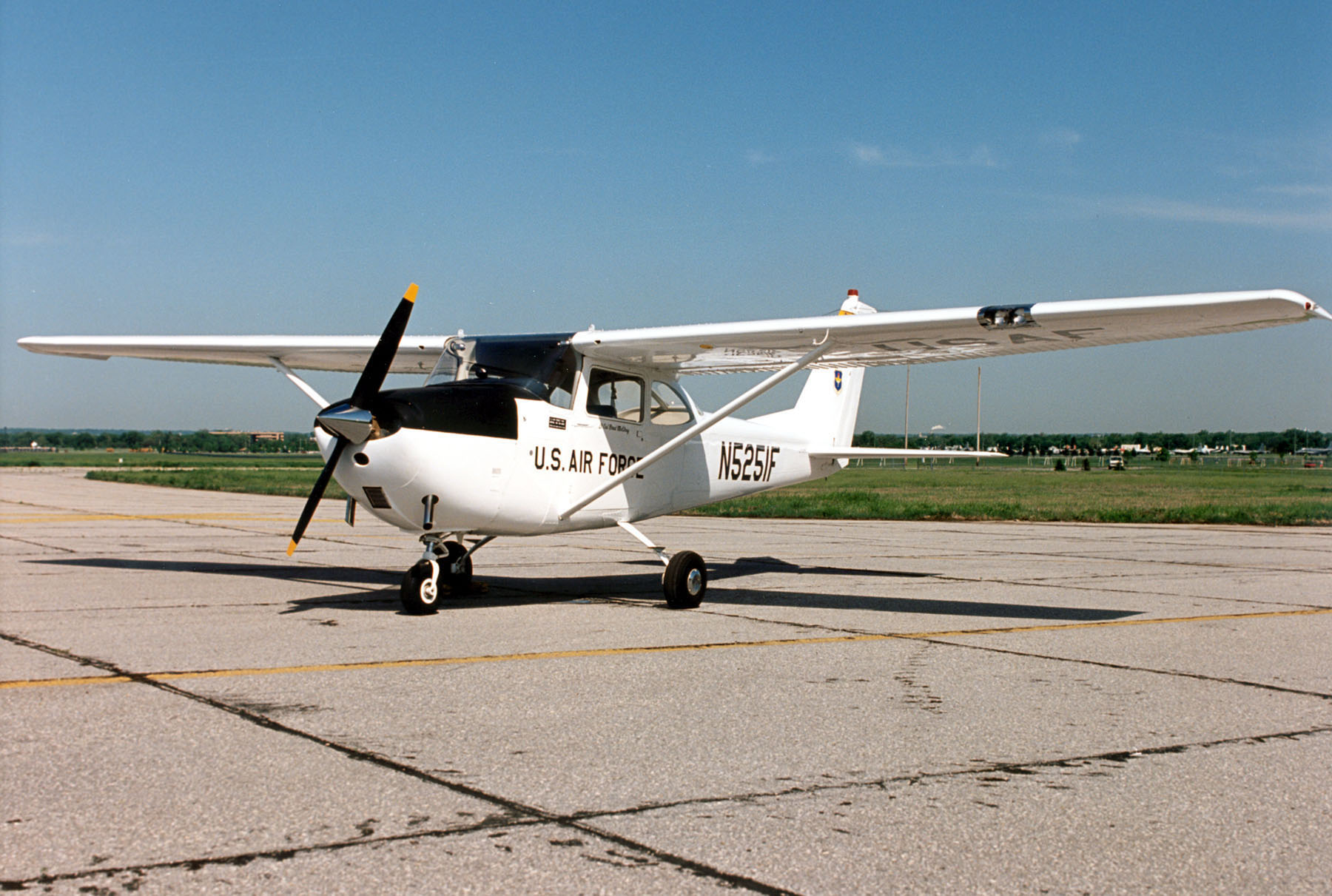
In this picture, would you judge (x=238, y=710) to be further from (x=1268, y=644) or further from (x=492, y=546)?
(x=492, y=546)

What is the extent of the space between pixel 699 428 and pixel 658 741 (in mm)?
5568

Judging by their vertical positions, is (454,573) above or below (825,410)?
below

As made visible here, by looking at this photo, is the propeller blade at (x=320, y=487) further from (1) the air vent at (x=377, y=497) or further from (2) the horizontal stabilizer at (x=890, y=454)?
(2) the horizontal stabilizer at (x=890, y=454)

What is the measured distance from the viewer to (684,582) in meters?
9.96

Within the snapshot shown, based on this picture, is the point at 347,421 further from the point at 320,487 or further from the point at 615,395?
the point at 615,395

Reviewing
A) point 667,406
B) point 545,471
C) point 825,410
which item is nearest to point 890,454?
point 825,410

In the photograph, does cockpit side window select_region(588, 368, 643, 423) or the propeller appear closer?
the propeller

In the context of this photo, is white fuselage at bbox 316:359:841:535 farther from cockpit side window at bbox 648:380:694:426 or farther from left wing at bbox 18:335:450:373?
left wing at bbox 18:335:450:373

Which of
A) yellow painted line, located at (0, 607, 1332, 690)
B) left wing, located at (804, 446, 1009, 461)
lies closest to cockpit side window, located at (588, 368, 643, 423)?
left wing, located at (804, 446, 1009, 461)

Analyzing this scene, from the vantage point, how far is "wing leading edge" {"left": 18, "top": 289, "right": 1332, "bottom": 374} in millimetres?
8508

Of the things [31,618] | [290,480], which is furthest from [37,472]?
[31,618]

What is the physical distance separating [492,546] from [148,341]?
556 cm

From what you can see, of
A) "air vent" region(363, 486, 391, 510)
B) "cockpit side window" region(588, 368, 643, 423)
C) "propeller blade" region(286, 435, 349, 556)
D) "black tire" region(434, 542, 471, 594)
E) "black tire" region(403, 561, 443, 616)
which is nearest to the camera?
"propeller blade" region(286, 435, 349, 556)

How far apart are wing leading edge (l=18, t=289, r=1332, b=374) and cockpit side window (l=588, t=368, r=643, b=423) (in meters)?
0.19
